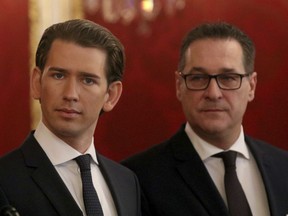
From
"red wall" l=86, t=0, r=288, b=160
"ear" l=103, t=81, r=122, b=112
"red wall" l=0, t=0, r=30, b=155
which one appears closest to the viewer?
"ear" l=103, t=81, r=122, b=112

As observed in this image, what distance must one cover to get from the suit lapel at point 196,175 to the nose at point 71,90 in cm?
49

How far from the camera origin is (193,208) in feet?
6.00

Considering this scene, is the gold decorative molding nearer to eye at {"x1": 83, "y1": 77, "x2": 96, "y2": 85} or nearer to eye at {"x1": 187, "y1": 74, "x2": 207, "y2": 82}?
eye at {"x1": 187, "y1": 74, "x2": 207, "y2": 82}

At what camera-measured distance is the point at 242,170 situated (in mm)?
1948

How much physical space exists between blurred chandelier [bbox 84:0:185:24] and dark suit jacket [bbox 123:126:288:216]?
2.36 feet

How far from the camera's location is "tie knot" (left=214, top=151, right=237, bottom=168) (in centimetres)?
192

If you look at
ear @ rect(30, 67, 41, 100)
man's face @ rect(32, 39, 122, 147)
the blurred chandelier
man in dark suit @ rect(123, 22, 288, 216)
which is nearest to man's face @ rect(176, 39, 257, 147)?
man in dark suit @ rect(123, 22, 288, 216)

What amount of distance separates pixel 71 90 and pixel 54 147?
5.8 inches

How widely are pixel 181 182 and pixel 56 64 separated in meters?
0.54

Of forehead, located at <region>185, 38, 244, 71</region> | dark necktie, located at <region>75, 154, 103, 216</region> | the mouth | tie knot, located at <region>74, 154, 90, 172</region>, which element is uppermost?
forehead, located at <region>185, 38, 244, 71</region>

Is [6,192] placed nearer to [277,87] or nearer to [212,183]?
[212,183]

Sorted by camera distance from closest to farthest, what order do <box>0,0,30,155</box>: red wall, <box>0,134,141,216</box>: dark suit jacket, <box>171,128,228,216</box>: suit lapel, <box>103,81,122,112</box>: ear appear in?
<box>0,134,141,216</box>: dark suit jacket → <box>103,81,122,112</box>: ear → <box>171,128,228,216</box>: suit lapel → <box>0,0,30,155</box>: red wall

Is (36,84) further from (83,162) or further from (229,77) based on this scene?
(229,77)

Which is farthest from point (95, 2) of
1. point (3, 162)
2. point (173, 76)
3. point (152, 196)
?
point (3, 162)
